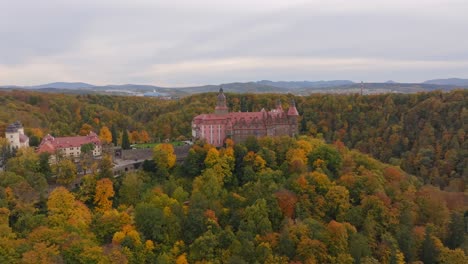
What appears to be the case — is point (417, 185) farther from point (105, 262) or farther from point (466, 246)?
point (105, 262)

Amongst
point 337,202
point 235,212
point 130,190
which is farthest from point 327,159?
point 130,190

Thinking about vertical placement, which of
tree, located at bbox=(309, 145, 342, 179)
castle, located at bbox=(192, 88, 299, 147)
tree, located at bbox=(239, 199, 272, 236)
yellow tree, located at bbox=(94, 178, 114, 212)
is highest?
castle, located at bbox=(192, 88, 299, 147)

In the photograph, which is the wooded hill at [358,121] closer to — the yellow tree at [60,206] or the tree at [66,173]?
the tree at [66,173]

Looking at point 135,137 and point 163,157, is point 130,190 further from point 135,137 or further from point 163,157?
point 135,137

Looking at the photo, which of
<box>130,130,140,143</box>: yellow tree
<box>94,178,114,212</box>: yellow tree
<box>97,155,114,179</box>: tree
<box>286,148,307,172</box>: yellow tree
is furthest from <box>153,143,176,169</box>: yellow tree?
<box>130,130,140,143</box>: yellow tree

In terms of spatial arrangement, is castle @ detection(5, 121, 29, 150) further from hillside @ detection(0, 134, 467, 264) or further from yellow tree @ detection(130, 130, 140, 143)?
yellow tree @ detection(130, 130, 140, 143)

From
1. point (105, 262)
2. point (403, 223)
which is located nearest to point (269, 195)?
point (403, 223)

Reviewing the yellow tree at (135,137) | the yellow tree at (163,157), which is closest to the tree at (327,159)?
the yellow tree at (163,157)
